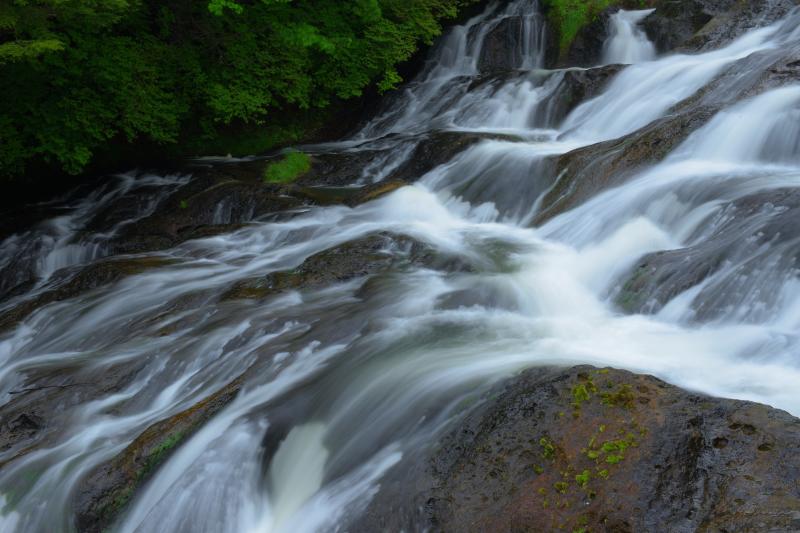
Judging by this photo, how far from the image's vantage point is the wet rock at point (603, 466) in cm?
240

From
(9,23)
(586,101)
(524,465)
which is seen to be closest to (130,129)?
(9,23)

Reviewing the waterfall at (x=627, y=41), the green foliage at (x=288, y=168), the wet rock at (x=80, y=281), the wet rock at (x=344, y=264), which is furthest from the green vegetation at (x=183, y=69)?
the wet rock at (x=344, y=264)

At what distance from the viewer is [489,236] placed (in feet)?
24.0

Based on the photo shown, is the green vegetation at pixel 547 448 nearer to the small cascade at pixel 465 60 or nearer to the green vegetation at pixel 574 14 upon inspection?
the small cascade at pixel 465 60

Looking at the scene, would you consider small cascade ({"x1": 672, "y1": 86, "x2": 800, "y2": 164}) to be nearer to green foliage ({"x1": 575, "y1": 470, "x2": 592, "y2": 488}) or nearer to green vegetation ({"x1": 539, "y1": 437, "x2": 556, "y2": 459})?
green vegetation ({"x1": 539, "y1": 437, "x2": 556, "y2": 459})

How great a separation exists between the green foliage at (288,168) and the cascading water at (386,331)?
1.93 metres

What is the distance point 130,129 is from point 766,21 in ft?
34.3

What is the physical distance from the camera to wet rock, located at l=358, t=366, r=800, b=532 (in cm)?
240

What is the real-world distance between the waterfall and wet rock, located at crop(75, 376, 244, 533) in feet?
38.2

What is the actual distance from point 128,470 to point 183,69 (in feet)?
29.5

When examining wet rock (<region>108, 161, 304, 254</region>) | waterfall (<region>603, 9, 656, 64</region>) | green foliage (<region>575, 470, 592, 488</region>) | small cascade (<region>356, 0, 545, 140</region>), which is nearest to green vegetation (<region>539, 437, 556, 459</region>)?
green foliage (<region>575, 470, 592, 488</region>)

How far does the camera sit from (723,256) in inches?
187

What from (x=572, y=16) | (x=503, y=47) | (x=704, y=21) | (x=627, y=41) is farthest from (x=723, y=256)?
(x=503, y=47)

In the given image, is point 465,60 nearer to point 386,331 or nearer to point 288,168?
point 288,168
